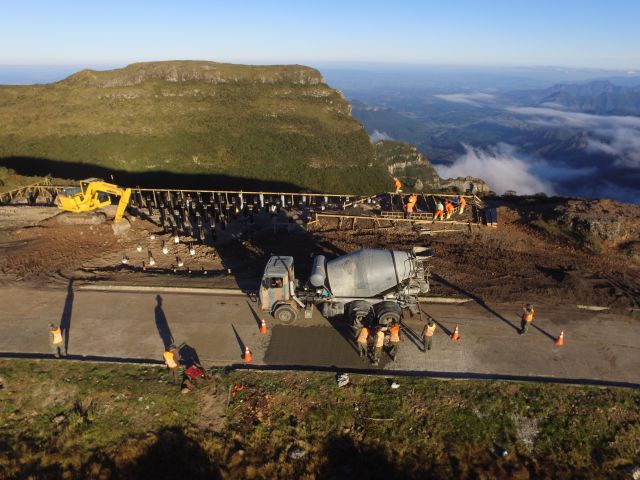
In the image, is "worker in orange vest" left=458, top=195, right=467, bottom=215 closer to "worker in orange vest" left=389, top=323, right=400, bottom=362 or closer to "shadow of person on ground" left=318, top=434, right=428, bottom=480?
"worker in orange vest" left=389, top=323, right=400, bottom=362

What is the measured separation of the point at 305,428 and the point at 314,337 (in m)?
4.42

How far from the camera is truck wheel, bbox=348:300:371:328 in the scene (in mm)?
15696

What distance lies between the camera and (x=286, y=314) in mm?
16531

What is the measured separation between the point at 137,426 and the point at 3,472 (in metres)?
3.64

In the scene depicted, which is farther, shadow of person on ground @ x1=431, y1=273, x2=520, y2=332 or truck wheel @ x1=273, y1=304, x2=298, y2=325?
shadow of person on ground @ x1=431, y1=273, x2=520, y2=332

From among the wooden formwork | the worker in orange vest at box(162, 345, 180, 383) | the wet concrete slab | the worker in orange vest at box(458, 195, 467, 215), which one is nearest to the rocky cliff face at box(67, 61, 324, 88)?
the wooden formwork

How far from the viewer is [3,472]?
11.0m

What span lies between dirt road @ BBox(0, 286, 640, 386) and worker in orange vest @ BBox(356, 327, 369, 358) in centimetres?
44

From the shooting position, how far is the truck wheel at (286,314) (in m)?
16.3

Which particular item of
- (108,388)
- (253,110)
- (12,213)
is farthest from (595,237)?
(253,110)

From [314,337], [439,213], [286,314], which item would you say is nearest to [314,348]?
[314,337]

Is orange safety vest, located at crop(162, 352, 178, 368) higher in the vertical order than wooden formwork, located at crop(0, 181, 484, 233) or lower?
lower

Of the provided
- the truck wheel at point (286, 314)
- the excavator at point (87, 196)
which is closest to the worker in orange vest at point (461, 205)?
the truck wheel at point (286, 314)

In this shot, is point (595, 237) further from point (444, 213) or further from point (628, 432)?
point (628, 432)
